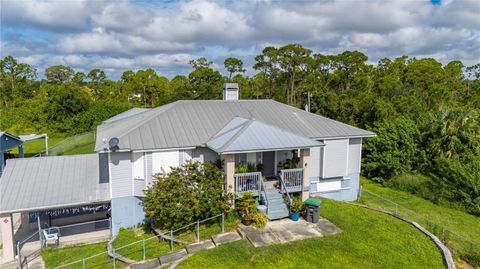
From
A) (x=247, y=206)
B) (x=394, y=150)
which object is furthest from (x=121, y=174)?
(x=394, y=150)

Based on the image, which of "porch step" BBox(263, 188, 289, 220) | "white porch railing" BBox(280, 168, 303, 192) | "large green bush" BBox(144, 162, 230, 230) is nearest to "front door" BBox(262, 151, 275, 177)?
"white porch railing" BBox(280, 168, 303, 192)

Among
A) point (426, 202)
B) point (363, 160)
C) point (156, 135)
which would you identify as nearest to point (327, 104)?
point (363, 160)

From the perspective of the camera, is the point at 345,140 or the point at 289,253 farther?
the point at 345,140

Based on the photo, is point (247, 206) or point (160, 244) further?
point (247, 206)

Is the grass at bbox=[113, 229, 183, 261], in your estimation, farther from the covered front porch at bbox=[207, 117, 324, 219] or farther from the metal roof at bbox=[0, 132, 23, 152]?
the metal roof at bbox=[0, 132, 23, 152]

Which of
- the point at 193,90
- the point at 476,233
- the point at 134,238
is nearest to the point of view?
the point at 134,238

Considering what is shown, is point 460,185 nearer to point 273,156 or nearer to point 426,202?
point 426,202

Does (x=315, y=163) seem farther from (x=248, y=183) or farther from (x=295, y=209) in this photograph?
(x=248, y=183)
